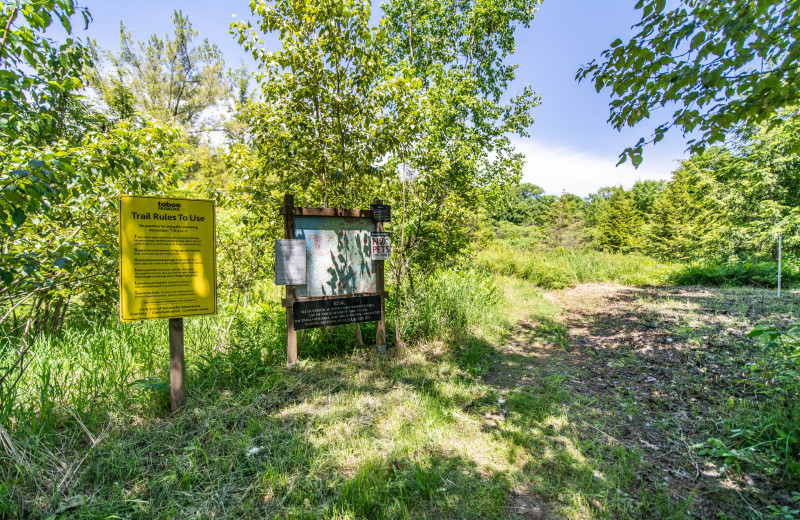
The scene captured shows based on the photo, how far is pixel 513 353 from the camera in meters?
5.09

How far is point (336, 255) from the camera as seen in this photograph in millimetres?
4297

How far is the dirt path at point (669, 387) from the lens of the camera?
2250mm

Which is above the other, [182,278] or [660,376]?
[182,278]

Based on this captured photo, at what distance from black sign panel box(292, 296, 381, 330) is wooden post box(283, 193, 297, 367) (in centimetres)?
6

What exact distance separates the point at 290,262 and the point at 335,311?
827 millimetres

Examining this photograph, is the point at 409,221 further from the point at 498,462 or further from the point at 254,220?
the point at 498,462

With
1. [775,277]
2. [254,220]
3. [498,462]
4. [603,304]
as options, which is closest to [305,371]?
[498,462]

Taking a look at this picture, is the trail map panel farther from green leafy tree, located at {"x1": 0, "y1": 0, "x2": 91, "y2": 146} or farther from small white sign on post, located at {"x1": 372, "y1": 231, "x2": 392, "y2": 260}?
green leafy tree, located at {"x1": 0, "y1": 0, "x2": 91, "y2": 146}

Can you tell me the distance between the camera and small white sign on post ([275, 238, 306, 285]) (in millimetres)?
3801

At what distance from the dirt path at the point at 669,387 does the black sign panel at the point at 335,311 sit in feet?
5.65

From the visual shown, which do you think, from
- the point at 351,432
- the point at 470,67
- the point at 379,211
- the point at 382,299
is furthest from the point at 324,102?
the point at 470,67

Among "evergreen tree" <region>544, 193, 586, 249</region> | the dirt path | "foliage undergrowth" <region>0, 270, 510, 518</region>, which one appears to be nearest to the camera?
"foliage undergrowth" <region>0, 270, 510, 518</region>

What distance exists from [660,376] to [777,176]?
14.8m

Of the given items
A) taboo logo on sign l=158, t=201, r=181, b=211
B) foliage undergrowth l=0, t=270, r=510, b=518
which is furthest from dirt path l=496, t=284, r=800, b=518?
→ taboo logo on sign l=158, t=201, r=181, b=211
